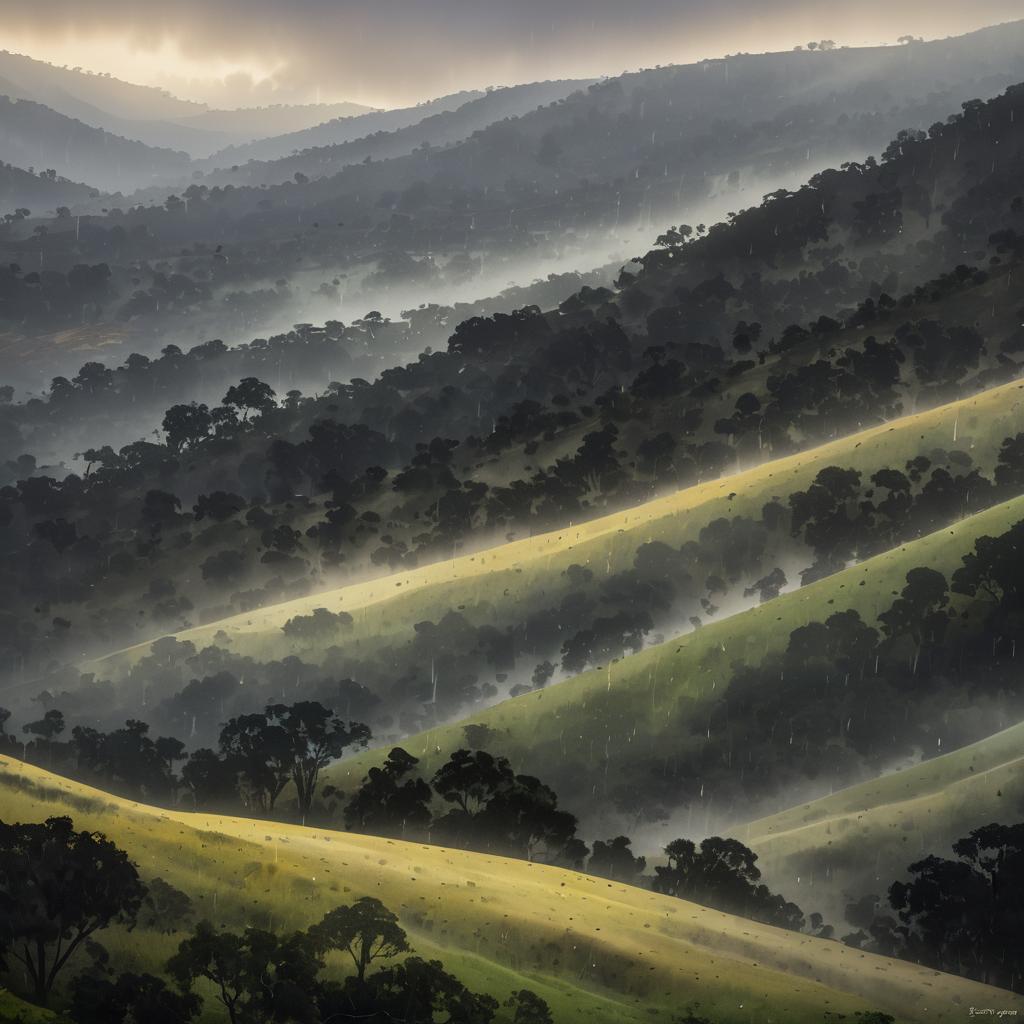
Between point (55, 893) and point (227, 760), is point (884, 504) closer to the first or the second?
point (227, 760)

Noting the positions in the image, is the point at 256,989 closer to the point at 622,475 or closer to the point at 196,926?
the point at 196,926

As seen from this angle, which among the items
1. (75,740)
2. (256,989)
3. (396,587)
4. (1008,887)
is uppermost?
(396,587)

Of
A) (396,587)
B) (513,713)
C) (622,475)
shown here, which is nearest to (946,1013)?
(513,713)

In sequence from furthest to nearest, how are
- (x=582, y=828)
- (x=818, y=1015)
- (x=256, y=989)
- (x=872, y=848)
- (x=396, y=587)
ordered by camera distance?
(x=396, y=587)
(x=582, y=828)
(x=872, y=848)
(x=818, y=1015)
(x=256, y=989)

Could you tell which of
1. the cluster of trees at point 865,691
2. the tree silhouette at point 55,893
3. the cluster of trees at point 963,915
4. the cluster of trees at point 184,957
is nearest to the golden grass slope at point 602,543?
the cluster of trees at point 865,691

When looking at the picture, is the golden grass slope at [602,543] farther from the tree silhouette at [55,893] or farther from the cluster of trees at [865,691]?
the tree silhouette at [55,893]

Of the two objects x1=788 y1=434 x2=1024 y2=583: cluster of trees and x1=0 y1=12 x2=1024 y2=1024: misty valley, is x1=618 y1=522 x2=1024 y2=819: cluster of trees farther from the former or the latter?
x1=788 y1=434 x2=1024 y2=583: cluster of trees
